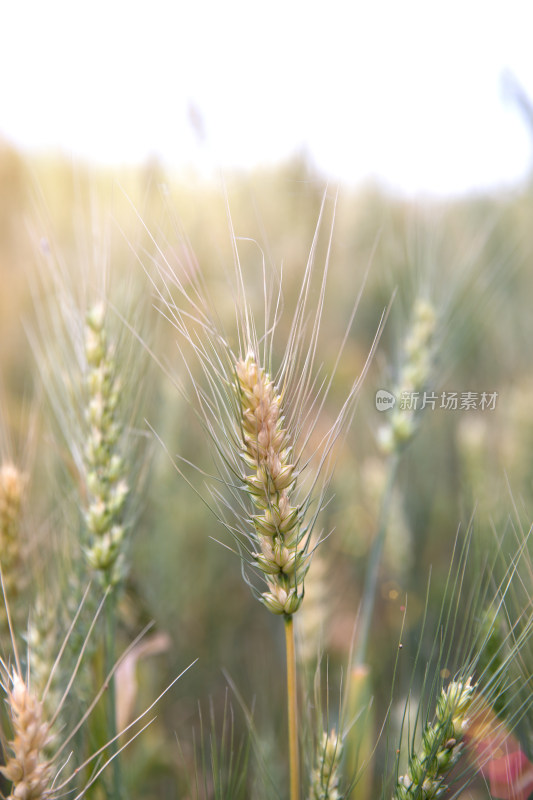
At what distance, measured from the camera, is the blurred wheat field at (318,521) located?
1.77 ft

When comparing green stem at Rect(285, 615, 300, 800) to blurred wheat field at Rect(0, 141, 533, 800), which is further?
blurred wheat field at Rect(0, 141, 533, 800)

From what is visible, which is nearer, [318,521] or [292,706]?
[292,706]

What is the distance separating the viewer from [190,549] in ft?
3.99

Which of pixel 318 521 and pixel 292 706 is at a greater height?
pixel 292 706

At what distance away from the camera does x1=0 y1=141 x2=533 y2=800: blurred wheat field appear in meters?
0.54

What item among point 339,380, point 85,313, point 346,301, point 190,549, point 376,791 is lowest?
point 376,791

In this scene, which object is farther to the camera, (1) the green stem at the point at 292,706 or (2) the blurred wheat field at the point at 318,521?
(2) the blurred wheat field at the point at 318,521

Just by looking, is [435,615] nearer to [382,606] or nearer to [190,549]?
[382,606]

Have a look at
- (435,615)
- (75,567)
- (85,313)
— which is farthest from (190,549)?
(85,313)

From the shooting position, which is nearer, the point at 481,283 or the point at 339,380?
the point at 481,283

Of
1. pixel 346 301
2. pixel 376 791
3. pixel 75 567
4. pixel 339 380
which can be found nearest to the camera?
pixel 75 567

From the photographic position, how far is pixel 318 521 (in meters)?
0.96

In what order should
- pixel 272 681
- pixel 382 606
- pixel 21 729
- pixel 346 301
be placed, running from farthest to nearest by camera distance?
pixel 346 301
pixel 382 606
pixel 272 681
pixel 21 729

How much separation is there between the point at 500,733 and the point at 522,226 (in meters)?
1.59
